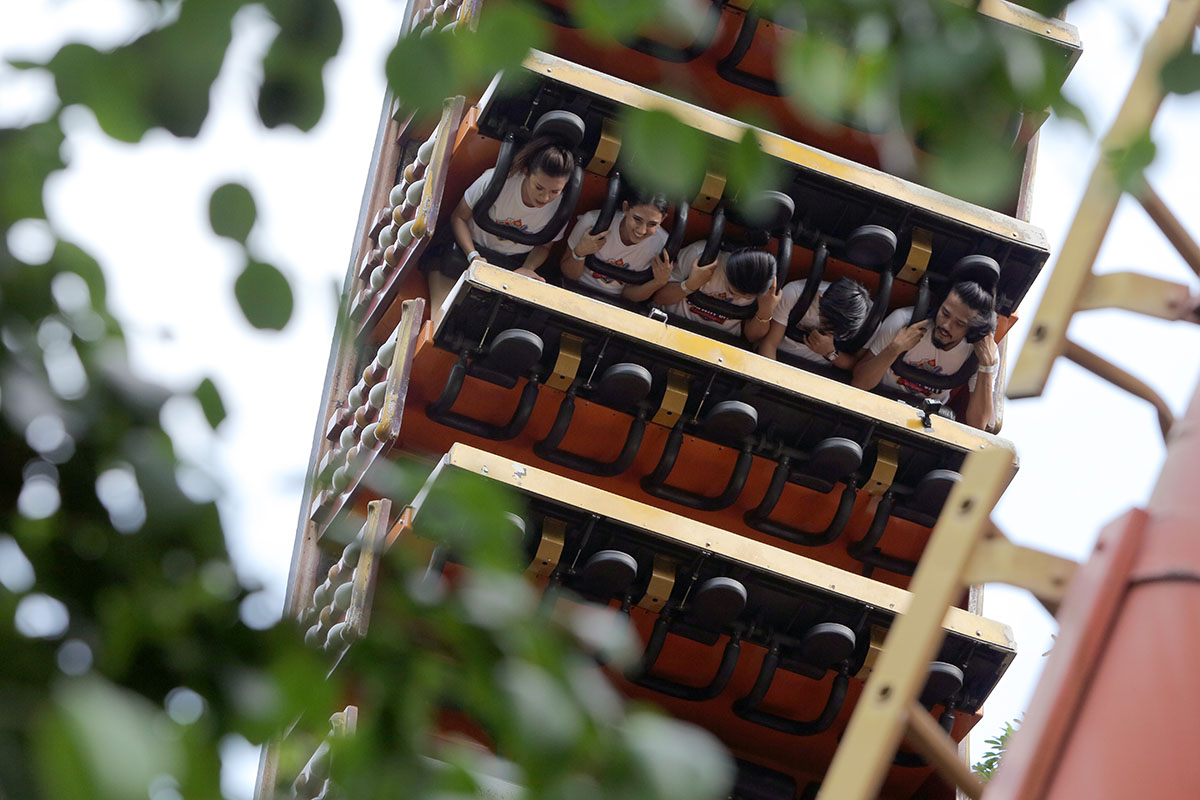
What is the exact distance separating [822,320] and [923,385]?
59 centimetres

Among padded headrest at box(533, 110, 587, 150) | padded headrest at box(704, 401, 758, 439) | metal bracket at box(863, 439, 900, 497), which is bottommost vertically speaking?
metal bracket at box(863, 439, 900, 497)

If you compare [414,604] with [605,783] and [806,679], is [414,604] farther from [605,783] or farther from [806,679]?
[806,679]

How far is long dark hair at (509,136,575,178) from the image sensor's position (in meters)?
5.61

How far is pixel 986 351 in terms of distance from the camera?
249 inches

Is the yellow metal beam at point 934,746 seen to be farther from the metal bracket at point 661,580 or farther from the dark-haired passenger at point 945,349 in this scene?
the dark-haired passenger at point 945,349

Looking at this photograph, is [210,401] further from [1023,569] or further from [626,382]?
[626,382]

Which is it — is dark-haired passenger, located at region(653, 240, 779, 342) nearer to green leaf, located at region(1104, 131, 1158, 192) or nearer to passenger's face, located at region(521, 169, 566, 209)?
passenger's face, located at region(521, 169, 566, 209)

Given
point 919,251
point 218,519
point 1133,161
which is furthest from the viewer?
point 919,251

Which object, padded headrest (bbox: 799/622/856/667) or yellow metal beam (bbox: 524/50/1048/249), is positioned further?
yellow metal beam (bbox: 524/50/1048/249)

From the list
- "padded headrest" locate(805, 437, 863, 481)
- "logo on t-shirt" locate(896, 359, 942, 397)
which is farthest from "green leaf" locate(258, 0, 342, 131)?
"logo on t-shirt" locate(896, 359, 942, 397)

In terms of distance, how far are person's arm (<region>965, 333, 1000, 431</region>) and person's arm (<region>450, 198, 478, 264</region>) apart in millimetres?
2076

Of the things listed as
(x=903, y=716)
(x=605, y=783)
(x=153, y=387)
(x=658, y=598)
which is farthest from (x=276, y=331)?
(x=658, y=598)

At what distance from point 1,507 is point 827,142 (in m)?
6.00

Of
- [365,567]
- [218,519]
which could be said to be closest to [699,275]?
[365,567]
